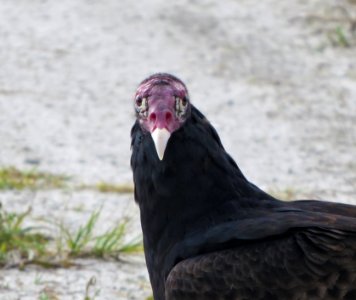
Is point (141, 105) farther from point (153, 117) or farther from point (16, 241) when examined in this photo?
point (16, 241)

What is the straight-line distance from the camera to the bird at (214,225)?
177 inches

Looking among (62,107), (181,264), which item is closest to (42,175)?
A: (62,107)

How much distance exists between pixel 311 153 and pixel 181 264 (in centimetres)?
341

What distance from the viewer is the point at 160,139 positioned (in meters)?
4.75

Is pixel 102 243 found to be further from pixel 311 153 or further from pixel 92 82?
pixel 92 82

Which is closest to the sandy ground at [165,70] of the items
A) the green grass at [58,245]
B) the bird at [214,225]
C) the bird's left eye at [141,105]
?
the green grass at [58,245]

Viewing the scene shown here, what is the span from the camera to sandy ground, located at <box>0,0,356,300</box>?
7.41 metres

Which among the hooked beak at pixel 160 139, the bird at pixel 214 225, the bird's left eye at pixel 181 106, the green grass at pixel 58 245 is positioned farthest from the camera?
the green grass at pixel 58 245

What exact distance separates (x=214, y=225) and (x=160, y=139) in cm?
39

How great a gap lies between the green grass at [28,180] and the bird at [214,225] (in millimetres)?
2301

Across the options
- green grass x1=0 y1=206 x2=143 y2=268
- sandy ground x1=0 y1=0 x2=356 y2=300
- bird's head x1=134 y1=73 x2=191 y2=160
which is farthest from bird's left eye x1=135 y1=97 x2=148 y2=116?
green grass x1=0 y1=206 x2=143 y2=268

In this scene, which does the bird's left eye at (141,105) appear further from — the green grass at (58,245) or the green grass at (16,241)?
the green grass at (16,241)

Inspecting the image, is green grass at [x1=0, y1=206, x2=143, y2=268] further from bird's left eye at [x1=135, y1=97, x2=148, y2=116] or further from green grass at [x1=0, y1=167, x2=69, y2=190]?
bird's left eye at [x1=135, y1=97, x2=148, y2=116]

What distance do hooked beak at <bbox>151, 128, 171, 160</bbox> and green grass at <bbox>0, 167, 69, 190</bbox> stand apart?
8.41 feet
